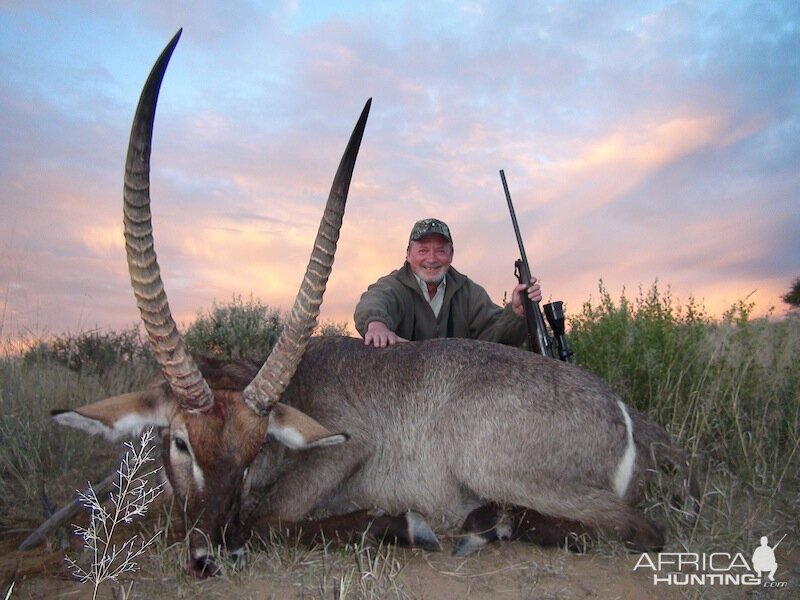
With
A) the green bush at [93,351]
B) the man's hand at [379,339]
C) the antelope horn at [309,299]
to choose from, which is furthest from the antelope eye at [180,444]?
the green bush at [93,351]

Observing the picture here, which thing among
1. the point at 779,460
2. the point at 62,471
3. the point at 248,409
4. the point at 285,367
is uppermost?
the point at 285,367

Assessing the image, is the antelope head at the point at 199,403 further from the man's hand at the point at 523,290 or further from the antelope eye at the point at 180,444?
the man's hand at the point at 523,290

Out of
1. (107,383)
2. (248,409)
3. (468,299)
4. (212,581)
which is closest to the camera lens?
(212,581)

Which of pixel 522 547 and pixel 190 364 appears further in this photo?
pixel 522 547

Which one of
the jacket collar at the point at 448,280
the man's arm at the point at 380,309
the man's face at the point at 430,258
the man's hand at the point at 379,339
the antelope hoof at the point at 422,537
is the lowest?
the antelope hoof at the point at 422,537

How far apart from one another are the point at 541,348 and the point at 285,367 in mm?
3081

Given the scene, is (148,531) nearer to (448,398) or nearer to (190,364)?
(190,364)

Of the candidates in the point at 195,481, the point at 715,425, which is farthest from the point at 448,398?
the point at 715,425

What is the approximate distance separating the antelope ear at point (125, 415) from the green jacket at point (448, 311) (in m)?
2.79

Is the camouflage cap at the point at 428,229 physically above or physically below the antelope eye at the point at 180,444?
above

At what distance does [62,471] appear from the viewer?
551 cm

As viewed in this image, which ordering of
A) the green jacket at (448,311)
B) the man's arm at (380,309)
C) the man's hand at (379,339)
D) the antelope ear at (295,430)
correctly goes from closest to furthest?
the antelope ear at (295,430)
the man's hand at (379,339)
the man's arm at (380,309)
the green jacket at (448,311)

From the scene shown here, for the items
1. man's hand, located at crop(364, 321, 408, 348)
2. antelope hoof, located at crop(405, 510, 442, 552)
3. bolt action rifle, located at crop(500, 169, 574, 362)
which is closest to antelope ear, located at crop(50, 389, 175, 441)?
antelope hoof, located at crop(405, 510, 442, 552)

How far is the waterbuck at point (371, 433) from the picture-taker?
337 cm
